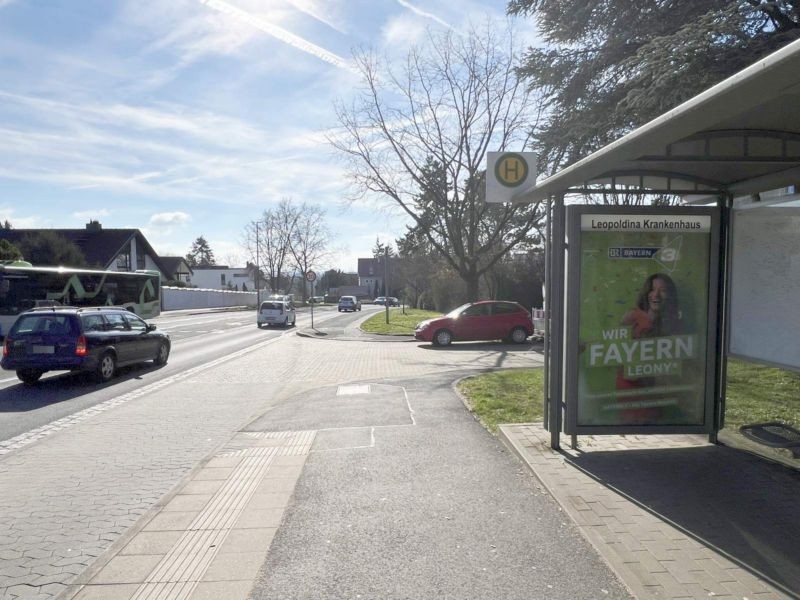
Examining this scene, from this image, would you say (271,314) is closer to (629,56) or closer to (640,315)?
(629,56)

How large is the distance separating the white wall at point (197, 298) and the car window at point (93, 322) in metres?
48.0

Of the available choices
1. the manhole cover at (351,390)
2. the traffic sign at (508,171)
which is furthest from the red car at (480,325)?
the traffic sign at (508,171)

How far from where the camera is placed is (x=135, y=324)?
51.9 ft

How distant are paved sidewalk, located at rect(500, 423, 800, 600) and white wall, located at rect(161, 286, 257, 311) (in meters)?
58.3

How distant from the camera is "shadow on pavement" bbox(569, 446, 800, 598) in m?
4.09

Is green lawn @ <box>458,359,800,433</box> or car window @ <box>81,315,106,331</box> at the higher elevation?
car window @ <box>81,315,106,331</box>

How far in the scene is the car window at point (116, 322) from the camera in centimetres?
1453

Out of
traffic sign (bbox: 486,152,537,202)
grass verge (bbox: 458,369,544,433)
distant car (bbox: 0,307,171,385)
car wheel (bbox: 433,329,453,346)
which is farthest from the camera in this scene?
car wheel (bbox: 433,329,453,346)

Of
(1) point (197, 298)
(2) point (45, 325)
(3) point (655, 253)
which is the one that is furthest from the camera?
(1) point (197, 298)

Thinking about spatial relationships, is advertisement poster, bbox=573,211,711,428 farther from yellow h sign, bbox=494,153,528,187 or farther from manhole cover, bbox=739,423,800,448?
yellow h sign, bbox=494,153,528,187

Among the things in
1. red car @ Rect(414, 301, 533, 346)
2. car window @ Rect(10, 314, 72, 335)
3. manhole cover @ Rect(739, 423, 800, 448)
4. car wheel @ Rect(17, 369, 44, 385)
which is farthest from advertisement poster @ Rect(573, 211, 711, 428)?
red car @ Rect(414, 301, 533, 346)

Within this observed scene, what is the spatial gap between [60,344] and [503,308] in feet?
46.4

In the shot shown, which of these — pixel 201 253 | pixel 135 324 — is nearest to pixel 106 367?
pixel 135 324

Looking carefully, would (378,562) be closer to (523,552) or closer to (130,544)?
(523,552)
